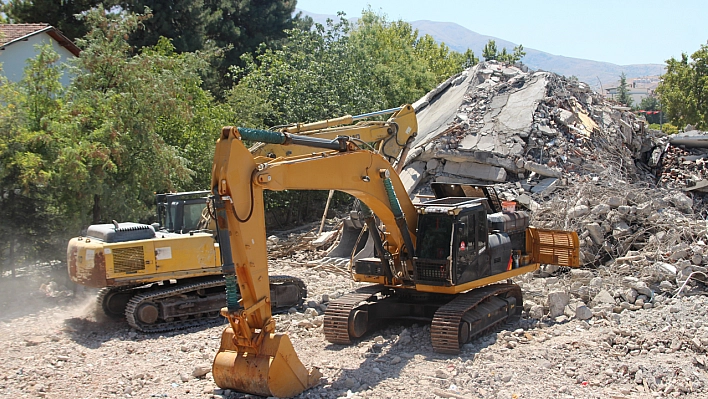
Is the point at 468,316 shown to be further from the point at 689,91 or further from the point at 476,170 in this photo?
the point at 689,91

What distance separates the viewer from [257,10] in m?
34.6

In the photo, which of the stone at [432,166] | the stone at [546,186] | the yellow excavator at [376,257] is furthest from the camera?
the stone at [432,166]

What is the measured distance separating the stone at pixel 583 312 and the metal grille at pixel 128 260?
6.89 metres

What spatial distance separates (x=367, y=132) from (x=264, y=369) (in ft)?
19.7

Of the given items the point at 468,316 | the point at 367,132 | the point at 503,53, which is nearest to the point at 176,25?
the point at 367,132

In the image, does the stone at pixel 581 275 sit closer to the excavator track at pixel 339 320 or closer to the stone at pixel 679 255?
the stone at pixel 679 255

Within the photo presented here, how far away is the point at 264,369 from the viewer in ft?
24.4

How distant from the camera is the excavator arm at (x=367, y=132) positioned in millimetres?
11680

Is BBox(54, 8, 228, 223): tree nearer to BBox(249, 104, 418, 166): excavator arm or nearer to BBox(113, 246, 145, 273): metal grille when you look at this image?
BBox(113, 246, 145, 273): metal grille

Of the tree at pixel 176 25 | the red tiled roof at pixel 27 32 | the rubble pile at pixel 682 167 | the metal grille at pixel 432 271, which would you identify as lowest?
the metal grille at pixel 432 271

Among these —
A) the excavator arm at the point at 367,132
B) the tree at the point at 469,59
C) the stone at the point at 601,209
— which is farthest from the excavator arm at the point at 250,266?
the tree at the point at 469,59

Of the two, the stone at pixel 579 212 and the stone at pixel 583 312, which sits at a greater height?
the stone at pixel 579 212

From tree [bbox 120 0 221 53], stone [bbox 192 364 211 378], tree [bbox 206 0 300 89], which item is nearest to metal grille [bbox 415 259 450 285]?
stone [bbox 192 364 211 378]

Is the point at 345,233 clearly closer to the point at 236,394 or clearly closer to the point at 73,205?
the point at 73,205
